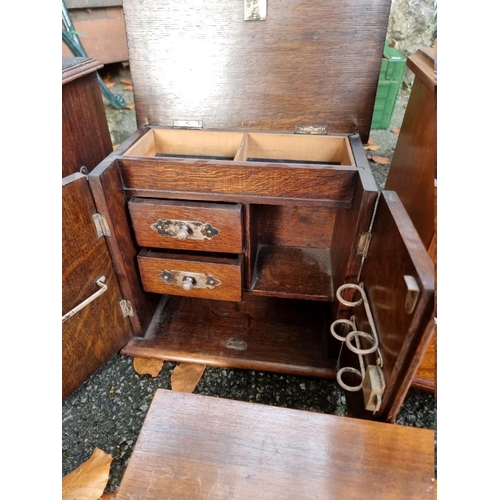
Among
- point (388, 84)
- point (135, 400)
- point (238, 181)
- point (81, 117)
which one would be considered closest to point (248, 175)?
point (238, 181)

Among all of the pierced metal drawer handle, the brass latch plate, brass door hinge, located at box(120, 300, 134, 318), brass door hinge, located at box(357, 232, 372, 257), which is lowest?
brass door hinge, located at box(120, 300, 134, 318)

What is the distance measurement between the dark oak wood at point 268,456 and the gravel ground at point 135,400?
19.8 inches

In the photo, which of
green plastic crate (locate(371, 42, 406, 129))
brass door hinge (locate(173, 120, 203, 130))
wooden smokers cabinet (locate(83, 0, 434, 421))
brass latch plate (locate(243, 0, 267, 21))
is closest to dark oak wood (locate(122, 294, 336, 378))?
wooden smokers cabinet (locate(83, 0, 434, 421))

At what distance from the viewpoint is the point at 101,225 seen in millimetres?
986

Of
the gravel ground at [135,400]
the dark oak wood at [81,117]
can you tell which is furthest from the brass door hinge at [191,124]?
the gravel ground at [135,400]

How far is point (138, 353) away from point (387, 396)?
911 millimetres

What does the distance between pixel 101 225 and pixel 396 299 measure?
0.79 meters

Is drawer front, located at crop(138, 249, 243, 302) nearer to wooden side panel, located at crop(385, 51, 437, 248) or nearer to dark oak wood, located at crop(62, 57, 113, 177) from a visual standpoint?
dark oak wood, located at crop(62, 57, 113, 177)

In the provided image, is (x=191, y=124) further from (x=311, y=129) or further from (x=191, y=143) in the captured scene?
(x=311, y=129)

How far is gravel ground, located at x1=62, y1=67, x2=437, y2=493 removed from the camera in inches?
41.9

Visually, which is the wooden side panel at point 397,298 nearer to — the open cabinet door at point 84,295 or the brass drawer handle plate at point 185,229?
the brass drawer handle plate at point 185,229

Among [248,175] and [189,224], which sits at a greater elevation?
[248,175]

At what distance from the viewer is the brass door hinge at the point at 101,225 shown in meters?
0.97

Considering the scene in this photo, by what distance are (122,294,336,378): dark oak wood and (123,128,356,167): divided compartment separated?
0.61 m
